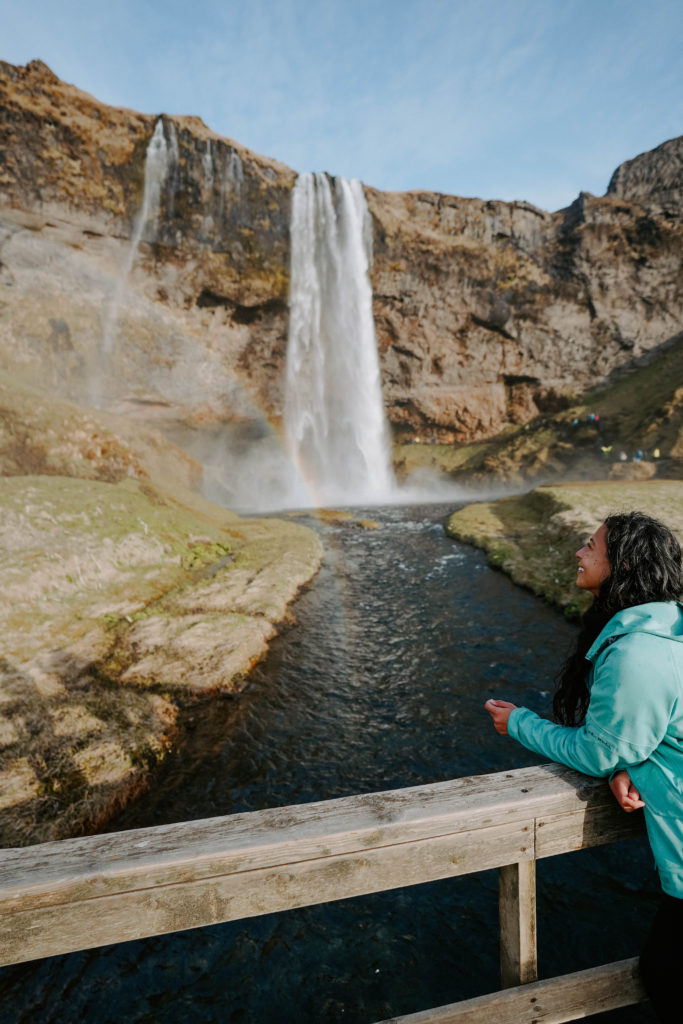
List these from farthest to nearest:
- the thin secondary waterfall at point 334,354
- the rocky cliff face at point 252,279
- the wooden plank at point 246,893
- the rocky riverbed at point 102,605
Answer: the thin secondary waterfall at point 334,354 → the rocky cliff face at point 252,279 → the rocky riverbed at point 102,605 → the wooden plank at point 246,893

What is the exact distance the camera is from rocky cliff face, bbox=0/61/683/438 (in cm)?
3675

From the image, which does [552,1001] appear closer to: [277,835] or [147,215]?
[277,835]

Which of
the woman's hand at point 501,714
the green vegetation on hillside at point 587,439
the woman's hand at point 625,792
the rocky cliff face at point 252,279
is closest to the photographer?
the woman's hand at point 625,792

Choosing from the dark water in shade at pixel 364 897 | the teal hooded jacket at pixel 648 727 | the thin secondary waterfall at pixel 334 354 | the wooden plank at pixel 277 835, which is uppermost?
the thin secondary waterfall at pixel 334 354

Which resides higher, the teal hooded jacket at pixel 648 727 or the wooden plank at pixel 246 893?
the teal hooded jacket at pixel 648 727

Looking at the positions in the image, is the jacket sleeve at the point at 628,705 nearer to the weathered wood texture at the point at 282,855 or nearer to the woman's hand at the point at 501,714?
the weathered wood texture at the point at 282,855

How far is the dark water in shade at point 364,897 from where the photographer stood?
4.20 meters

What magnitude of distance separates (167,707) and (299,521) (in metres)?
22.8

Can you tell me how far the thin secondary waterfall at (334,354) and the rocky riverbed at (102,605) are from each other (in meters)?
29.9

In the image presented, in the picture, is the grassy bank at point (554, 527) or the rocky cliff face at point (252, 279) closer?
the grassy bank at point (554, 527)

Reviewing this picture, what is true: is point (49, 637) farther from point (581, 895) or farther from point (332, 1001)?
point (581, 895)

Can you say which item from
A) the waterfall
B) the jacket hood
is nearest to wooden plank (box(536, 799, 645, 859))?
the jacket hood

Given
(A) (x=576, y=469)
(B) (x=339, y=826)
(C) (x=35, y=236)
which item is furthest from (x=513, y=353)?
(B) (x=339, y=826)

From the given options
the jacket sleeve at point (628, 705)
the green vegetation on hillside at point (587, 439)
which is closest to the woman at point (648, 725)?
the jacket sleeve at point (628, 705)
